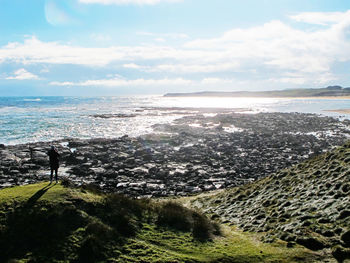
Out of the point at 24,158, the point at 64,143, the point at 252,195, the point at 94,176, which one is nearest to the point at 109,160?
the point at 94,176

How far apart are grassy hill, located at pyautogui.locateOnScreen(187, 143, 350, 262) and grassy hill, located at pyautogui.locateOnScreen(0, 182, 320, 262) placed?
0.93 meters

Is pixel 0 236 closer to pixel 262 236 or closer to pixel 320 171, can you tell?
pixel 262 236

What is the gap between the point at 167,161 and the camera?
1441 inches

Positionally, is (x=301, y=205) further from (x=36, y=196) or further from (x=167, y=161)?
(x=167, y=161)

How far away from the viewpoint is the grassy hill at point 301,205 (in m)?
12.5

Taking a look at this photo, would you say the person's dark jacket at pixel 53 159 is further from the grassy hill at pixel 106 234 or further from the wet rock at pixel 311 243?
the wet rock at pixel 311 243

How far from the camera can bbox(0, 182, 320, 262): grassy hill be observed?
34.1ft

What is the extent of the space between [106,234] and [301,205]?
10096mm

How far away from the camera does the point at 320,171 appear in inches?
740

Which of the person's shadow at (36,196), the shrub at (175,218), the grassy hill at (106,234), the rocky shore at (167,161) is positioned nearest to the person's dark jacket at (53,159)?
the grassy hill at (106,234)

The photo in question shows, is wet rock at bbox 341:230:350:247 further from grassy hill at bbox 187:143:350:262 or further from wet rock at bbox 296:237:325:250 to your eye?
wet rock at bbox 296:237:325:250

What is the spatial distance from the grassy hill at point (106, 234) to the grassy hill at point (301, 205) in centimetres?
93

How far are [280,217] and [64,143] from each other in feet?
142

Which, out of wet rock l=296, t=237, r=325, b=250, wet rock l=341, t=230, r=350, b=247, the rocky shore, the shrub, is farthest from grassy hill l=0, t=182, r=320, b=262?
the rocky shore
